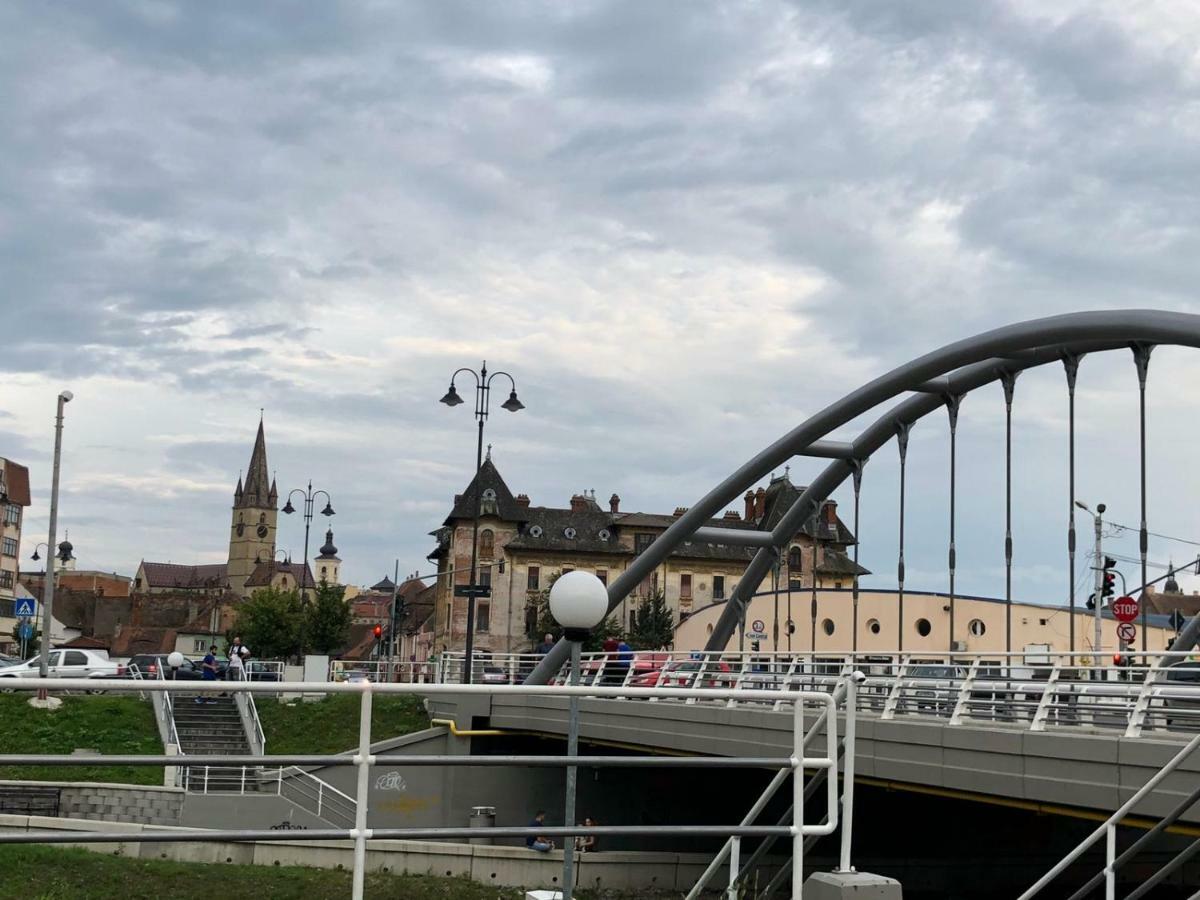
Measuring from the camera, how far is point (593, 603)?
8125 millimetres

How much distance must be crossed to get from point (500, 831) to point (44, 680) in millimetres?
1521

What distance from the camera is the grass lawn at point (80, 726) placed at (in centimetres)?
3300

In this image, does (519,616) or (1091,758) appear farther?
(519,616)

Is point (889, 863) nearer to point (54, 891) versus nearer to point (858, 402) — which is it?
point (858, 402)

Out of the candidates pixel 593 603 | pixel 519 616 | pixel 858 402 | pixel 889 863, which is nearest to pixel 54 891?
pixel 593 603

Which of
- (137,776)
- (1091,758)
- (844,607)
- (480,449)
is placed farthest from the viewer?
(844,607)

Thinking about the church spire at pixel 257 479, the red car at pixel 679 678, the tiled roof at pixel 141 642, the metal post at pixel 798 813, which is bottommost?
the tiled roof at pixel 141 642

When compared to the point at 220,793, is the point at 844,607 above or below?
above

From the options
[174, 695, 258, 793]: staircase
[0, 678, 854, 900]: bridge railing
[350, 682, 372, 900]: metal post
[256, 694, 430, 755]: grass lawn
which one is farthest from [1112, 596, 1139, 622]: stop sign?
[350, 682, 372, 900]: metal post

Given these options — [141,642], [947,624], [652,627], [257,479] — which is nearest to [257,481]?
[257,479]

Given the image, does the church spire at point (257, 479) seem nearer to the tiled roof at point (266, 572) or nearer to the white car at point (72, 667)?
the tiled roof at point (266, 572)

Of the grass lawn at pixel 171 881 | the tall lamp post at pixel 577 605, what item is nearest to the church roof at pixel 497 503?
the grass lawn at pixel 171 881

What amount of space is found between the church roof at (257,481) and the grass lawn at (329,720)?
163 m

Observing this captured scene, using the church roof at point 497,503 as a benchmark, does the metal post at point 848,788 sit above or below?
below
